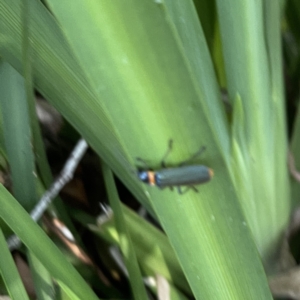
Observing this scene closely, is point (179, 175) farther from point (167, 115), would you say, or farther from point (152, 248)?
point (152, 248)

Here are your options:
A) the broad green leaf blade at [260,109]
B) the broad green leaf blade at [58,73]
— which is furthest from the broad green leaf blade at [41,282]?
the broad green leaf blade at [260,109]

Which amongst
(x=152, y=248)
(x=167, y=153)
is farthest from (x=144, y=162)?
(x=152, y=248)

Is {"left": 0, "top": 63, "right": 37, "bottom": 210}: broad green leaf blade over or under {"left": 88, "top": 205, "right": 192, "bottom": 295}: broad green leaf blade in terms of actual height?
over

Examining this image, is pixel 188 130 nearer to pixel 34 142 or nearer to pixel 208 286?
pixel 208 286

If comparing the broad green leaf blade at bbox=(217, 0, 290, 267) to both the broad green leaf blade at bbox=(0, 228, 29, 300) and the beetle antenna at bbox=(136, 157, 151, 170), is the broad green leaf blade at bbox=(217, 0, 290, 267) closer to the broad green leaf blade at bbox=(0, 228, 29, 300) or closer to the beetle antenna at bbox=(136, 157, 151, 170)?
the beetle antenna at bbox=(136, 157, 151, 170)

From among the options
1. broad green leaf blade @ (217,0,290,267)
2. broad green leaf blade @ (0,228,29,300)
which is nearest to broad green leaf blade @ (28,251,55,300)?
broad green leaf blade @ (0,228,29,300)

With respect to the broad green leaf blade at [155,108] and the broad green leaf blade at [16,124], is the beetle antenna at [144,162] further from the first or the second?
the broad green leaf blade at [16,124]
